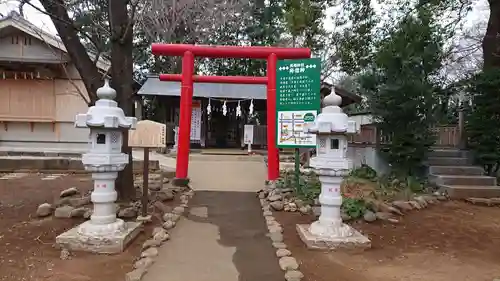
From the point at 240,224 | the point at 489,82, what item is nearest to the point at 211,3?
the point at 489,82

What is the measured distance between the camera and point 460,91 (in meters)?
11.7

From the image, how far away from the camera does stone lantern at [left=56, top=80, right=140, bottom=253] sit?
481cm

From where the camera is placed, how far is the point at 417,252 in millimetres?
5098

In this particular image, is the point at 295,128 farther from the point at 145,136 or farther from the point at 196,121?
the point at 196,121

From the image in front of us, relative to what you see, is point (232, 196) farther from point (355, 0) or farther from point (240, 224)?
point (355, 0)

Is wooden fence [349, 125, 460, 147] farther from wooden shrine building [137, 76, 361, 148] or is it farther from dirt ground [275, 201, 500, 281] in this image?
wooden shrine building [137, 76, 361, 148]

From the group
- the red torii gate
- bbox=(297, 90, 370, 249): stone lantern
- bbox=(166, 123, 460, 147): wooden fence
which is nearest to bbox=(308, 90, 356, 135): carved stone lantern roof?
bbox=(297, 90, 370, 249): stone lantern

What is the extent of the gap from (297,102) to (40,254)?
17.7 feet

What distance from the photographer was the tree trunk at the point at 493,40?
11.0 m

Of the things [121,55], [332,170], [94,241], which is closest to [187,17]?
[121,55]

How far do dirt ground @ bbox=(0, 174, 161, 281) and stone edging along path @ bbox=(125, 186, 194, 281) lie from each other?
114 mm

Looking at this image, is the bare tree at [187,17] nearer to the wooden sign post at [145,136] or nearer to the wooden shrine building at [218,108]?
the wooden shrine building at [218,108]

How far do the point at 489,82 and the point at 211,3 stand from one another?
9617 millimetres

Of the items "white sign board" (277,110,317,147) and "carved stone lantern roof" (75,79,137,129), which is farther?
"white sign board" (277,110,317,147)
